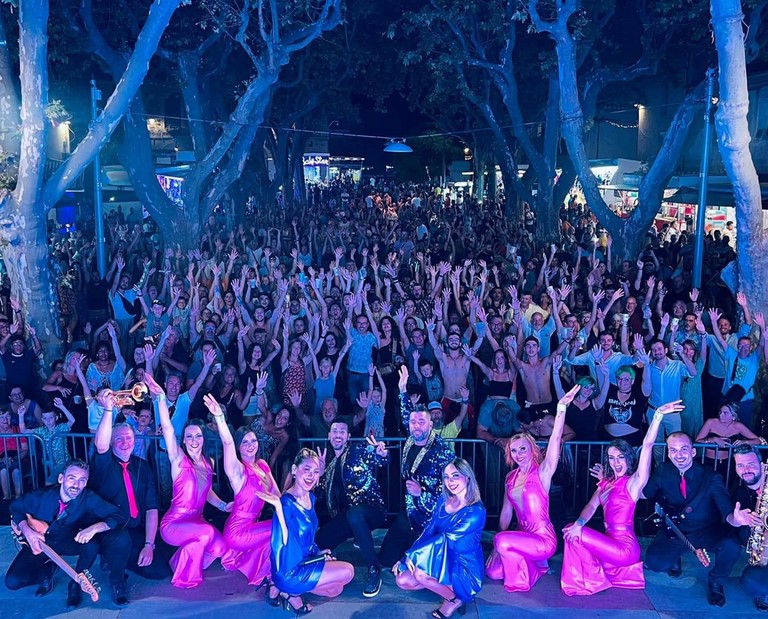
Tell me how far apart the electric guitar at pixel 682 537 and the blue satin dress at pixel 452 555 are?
160cm

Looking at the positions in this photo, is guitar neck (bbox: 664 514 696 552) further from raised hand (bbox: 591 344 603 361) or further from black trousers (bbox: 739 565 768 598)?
raised hand (bbox: 591 344 603 361)

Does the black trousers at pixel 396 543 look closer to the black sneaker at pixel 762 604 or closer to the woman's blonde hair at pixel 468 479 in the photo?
the woman's blonde hair at pixel 468 479

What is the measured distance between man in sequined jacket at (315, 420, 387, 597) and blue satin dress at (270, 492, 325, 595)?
2.00ft

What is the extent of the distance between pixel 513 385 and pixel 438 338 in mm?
1424

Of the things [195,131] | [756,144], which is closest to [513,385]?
[195,131]

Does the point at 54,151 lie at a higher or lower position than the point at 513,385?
higher

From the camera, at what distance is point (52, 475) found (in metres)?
7.36

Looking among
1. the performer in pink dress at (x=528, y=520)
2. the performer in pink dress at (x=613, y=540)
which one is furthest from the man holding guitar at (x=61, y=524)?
the performer in pink dress at (x=613, y=540)

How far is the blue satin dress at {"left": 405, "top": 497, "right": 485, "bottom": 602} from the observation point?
5746 millimetres

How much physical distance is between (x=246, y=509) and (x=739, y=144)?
24.1 feet

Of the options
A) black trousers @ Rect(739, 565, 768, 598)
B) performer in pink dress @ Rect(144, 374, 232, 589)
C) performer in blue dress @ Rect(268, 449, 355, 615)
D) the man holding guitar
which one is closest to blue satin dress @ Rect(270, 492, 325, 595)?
performer in blue dress @ Rect(268, 449, 355, 615)

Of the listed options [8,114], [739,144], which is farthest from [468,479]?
[8,114]

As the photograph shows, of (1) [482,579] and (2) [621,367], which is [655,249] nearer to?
(2) [621,367]

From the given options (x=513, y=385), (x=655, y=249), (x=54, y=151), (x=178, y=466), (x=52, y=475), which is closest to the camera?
(x=178, y=466)
